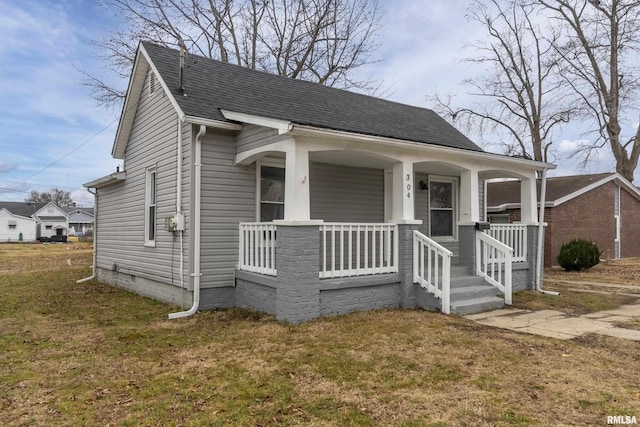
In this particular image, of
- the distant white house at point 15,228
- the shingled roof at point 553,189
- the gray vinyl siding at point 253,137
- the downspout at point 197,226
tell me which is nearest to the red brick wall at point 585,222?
the shingled roof at point 553,189

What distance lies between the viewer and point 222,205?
7.48m

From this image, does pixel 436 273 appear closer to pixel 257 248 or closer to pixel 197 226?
pixel 257 248

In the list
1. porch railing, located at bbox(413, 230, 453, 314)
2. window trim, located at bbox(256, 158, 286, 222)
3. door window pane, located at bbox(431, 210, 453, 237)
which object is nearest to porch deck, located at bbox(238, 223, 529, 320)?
porch railing, located at bbox(413, 230, 453, 314)

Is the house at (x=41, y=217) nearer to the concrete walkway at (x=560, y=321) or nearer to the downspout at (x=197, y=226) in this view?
the downspout at (x=197, y=226)

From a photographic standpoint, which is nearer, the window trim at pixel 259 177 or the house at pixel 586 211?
the window trim at pixel 259 177

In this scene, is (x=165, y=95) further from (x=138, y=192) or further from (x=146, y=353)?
(x=146, y=353)

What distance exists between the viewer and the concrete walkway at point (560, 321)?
580 cm

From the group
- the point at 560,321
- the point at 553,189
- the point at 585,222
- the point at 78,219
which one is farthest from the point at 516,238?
the point at 78,219

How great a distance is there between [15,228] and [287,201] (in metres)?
58.6

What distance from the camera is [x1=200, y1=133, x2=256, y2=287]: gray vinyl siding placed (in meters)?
7.30

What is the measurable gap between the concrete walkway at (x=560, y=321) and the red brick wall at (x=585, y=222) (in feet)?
30.2

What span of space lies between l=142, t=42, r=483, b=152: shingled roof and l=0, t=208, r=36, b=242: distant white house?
53.9m

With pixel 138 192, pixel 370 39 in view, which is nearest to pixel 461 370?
pixel 138 192

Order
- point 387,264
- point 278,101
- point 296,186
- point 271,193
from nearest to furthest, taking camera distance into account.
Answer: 1. point 296,186
2. point 387,264
3. point 271,193
4. point 278,101
